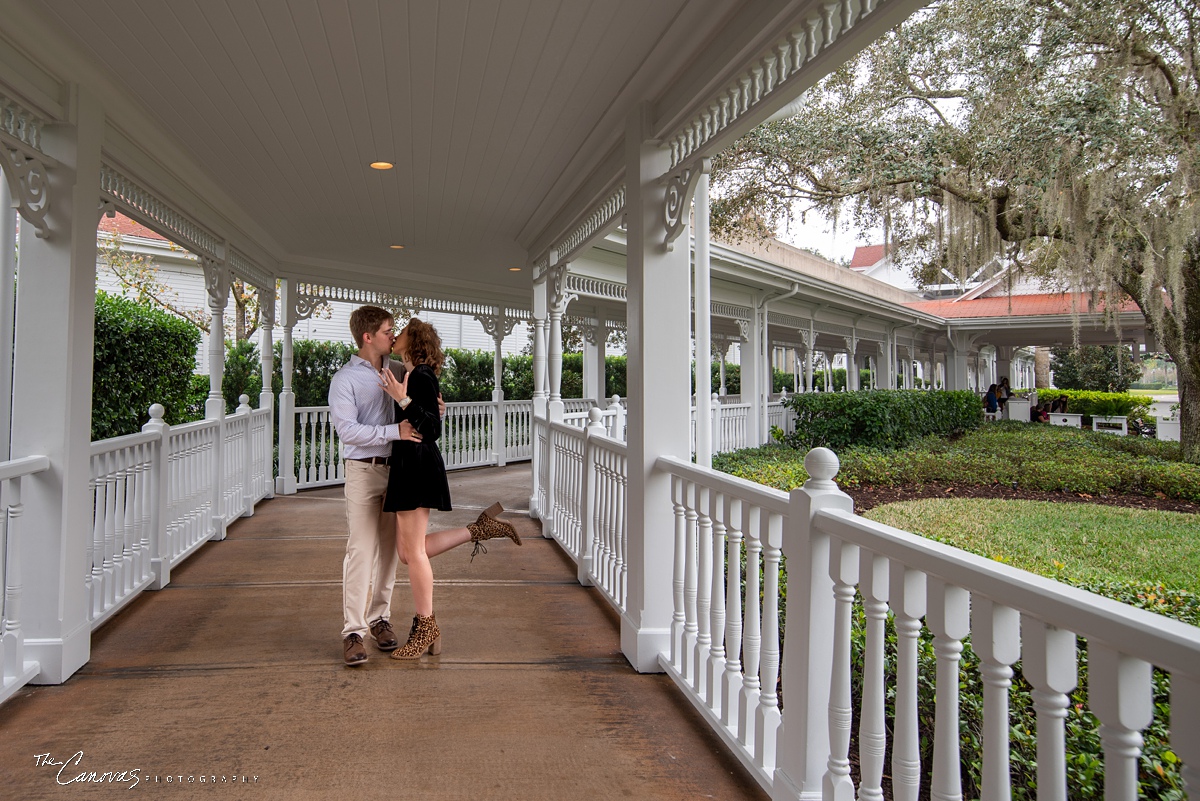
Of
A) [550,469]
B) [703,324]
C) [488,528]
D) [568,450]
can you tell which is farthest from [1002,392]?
[488,528]

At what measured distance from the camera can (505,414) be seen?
40.9ft

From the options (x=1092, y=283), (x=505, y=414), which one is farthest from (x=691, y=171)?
(x=505, y=414)

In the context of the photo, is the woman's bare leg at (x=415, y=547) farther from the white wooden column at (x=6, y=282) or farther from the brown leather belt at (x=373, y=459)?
the white wooden column at (x=6, y=282)

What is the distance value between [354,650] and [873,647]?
244cm

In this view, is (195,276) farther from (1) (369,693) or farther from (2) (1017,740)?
(2) (1017,740)

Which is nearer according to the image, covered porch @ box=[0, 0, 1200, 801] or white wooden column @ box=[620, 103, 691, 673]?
covered porch @ box=[0, 0, 1200, 801]

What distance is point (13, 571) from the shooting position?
315 centimetres

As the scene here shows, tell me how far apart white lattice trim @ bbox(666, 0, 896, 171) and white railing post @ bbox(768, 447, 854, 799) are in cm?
123

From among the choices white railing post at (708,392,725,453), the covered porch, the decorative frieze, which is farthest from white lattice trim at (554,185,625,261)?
white railing post at (708,392,725,453)

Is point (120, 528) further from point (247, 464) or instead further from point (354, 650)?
point (247, 464)

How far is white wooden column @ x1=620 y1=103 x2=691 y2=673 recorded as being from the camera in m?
3.49

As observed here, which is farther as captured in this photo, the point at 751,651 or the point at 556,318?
the point at 556,318

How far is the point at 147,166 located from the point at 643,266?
3195 millimetres

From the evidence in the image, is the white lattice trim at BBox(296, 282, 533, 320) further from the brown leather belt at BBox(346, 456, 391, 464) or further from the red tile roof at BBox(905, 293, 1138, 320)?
the red tile roof at BBox(905, 293, 1138, 320)
